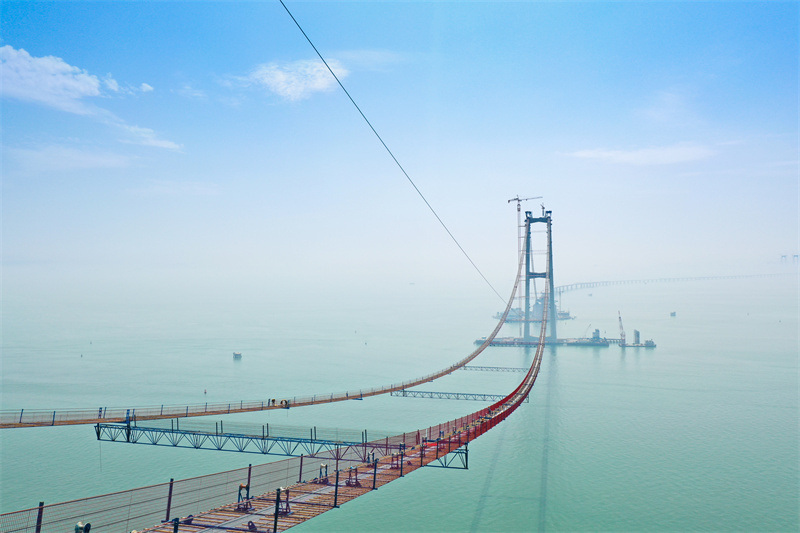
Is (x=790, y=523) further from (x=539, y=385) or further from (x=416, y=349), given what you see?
(x=416, y=349)

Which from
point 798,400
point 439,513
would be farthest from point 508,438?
point 798,400

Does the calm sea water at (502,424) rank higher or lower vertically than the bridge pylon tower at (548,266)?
lower

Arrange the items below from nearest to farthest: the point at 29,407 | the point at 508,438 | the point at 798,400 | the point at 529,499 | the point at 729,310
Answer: the point at 529,499, the point at 508,438, the point at 29,407, the point at 798,400, the point at 729,310

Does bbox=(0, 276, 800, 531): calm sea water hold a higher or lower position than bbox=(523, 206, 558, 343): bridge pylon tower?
lower

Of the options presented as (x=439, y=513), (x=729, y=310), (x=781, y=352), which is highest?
(x=729, y=310)

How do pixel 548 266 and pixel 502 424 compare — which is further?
pixel 548 266

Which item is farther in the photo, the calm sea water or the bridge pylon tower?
the bridge pylon tower

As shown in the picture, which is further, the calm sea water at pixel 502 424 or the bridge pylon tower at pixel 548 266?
the bridge pylon tower at pixel 548 266

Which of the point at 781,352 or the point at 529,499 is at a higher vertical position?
the point at 781,352
